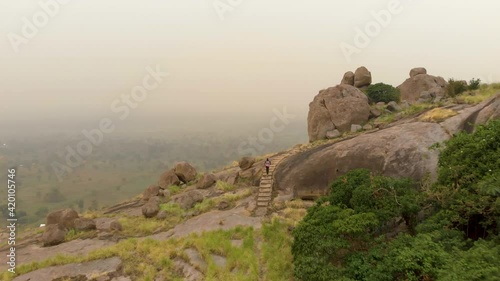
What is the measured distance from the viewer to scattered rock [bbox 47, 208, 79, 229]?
78.1 ft

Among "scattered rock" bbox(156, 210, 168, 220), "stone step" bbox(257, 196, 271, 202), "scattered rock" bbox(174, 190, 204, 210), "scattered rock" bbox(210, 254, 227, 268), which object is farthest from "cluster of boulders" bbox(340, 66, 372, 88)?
"scattered rock" bbox(210, 254, 227, 268)

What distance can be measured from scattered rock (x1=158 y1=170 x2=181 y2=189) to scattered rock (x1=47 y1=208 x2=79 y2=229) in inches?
420

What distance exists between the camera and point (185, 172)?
3450cm

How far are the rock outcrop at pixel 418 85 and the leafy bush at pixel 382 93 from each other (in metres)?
4.86

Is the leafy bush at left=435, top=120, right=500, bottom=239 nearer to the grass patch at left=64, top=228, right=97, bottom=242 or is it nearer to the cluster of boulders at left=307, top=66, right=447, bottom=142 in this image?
the cluster of boulders at left=307, top=66, right=447, bottom=142

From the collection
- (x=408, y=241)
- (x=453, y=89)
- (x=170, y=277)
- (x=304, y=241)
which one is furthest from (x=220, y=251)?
(x=453, y=89)

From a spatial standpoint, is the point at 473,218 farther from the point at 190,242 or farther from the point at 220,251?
the point at 190,242

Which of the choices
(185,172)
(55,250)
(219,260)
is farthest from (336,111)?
(55,250)

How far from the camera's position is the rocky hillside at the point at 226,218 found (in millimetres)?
16797

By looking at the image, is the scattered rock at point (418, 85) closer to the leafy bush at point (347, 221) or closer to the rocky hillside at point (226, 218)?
the rocky hillside at point (226, 218)

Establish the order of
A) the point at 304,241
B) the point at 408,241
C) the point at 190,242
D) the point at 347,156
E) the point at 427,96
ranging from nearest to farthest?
the point at 408,241, the point at 304,241, the point at 190,242, the point at 347,156, the point at 427,96

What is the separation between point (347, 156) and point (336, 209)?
8.88 m

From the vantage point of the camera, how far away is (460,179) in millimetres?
14117

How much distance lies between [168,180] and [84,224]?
37.6 ft
